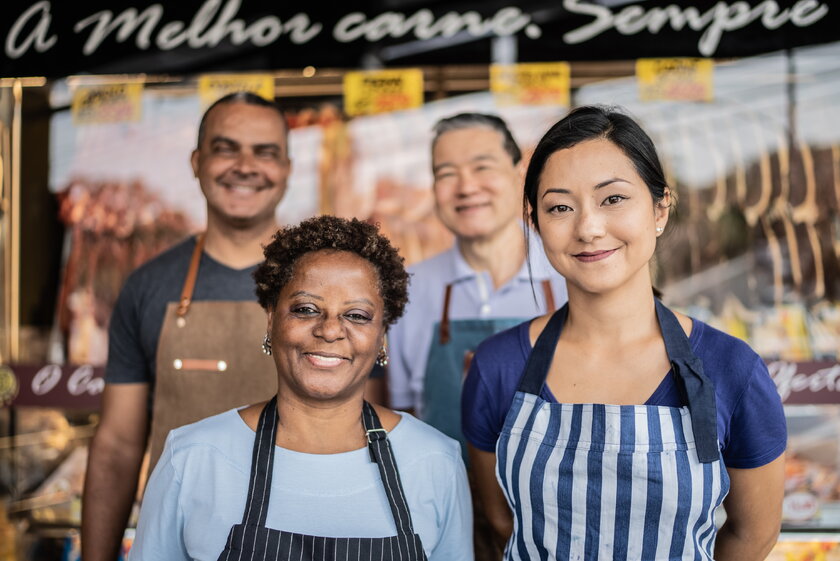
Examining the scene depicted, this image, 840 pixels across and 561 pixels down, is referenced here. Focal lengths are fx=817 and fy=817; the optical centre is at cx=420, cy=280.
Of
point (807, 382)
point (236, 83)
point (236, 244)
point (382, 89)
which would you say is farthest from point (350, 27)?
point (807, 382)

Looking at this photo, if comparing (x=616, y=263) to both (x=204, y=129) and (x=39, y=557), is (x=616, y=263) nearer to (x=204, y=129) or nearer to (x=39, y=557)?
(x=204, y=129)

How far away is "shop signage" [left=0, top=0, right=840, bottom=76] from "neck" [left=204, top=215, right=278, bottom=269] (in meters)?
0.94

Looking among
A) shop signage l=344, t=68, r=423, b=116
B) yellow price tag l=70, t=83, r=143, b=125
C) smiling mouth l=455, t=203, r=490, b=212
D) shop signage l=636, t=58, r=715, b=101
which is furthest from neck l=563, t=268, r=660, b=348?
yellow price tag l=70, t=83, r=143, b=125

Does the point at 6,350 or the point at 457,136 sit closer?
the point at 457,136

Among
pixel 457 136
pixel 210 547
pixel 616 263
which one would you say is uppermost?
pixel 457 136

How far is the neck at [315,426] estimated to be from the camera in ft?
5.92

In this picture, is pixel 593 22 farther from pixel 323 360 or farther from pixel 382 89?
pixel 323 360

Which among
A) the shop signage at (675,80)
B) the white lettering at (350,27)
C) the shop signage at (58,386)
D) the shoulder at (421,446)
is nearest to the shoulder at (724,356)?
the shoulder at (421,446)

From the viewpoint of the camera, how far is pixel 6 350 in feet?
13.1

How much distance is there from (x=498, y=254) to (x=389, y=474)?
1111 mm

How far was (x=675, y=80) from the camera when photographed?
3.52 meters

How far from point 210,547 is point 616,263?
1.03m

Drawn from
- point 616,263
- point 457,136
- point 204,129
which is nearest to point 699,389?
point 616,263

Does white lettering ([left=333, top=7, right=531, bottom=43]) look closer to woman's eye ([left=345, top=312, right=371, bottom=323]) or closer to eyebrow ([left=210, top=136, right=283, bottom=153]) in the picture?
eyebrow ([left=210, top=136, right=283, bottom=153])
